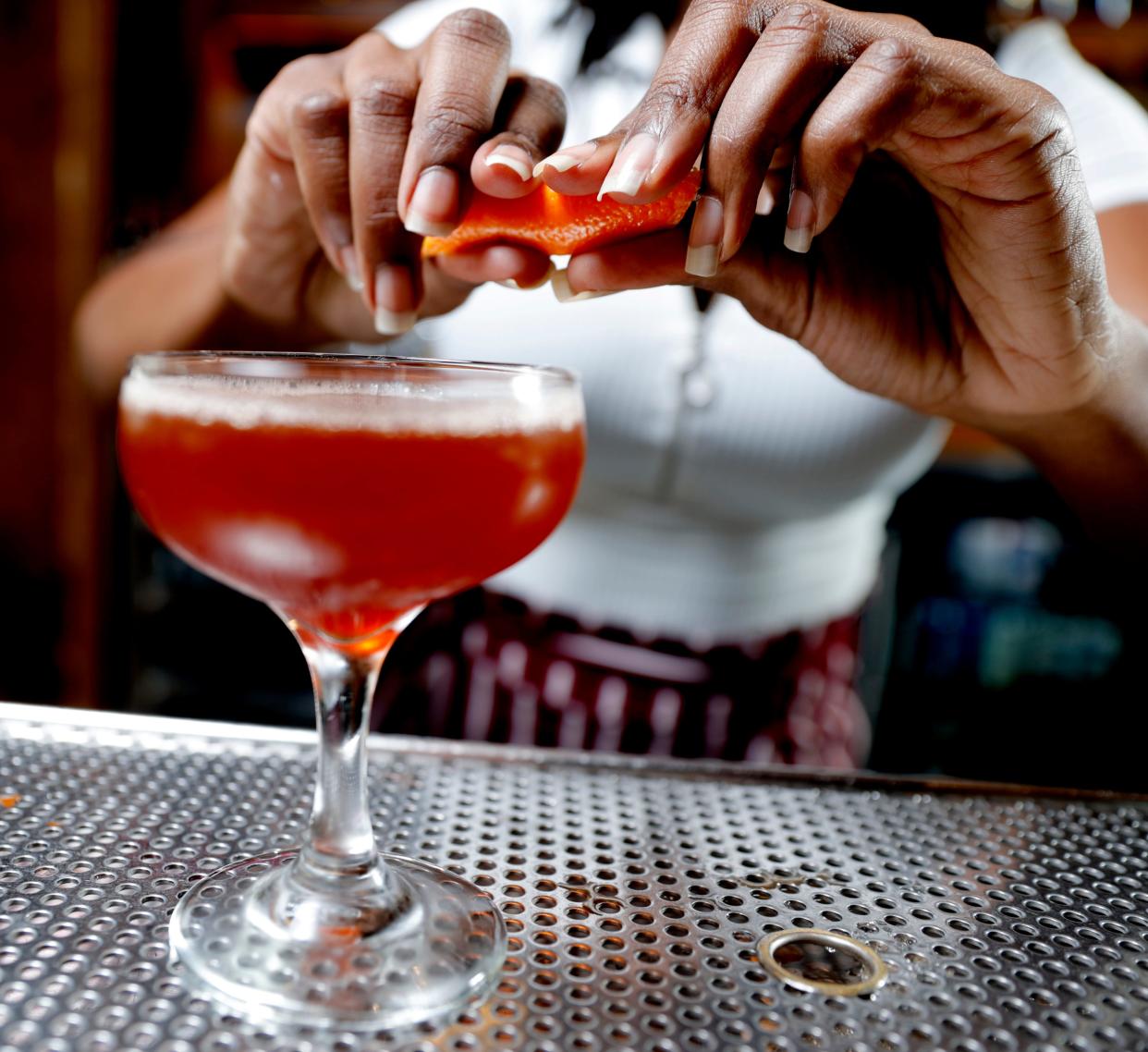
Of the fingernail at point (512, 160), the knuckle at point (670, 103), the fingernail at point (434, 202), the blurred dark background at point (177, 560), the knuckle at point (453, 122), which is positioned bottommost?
the blurred dark background at point (177, 560)

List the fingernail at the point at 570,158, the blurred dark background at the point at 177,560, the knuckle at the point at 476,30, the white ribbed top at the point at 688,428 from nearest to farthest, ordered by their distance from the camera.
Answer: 1. the fingernail at the point at 570,158
2. the knuckle at the point at 476,30
3. the white ribbed top at the point at 688,428
4. the blurred dark background at the point at 177,560

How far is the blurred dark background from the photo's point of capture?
8.47 feet

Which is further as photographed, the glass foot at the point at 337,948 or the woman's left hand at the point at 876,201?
the woman's left hand at the point at 876,201

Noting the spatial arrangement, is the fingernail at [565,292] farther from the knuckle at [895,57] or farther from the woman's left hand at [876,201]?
the knuckle at [895,57]

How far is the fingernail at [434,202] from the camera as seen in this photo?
0.66 m

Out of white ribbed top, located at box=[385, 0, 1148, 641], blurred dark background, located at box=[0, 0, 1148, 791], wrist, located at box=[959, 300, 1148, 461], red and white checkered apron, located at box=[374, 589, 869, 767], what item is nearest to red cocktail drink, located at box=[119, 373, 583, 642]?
wrist, located at box=[959, 300, 1148, 461]

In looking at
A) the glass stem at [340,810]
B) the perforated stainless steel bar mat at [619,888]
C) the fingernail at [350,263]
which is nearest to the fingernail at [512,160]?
the fingernail at [350,263]

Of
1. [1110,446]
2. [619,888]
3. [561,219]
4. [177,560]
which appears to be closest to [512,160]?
[561,219]

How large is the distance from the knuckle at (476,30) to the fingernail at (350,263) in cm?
17

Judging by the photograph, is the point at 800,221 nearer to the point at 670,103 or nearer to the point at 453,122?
the point at 670,103

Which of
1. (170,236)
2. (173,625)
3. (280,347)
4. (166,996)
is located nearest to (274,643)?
(173,625)

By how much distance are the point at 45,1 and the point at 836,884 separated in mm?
2743

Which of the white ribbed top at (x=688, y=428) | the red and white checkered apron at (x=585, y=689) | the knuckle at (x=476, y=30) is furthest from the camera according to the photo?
the red and white checkered apron at (x=585, y=689)

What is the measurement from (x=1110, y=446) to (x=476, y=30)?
2.02 feet
